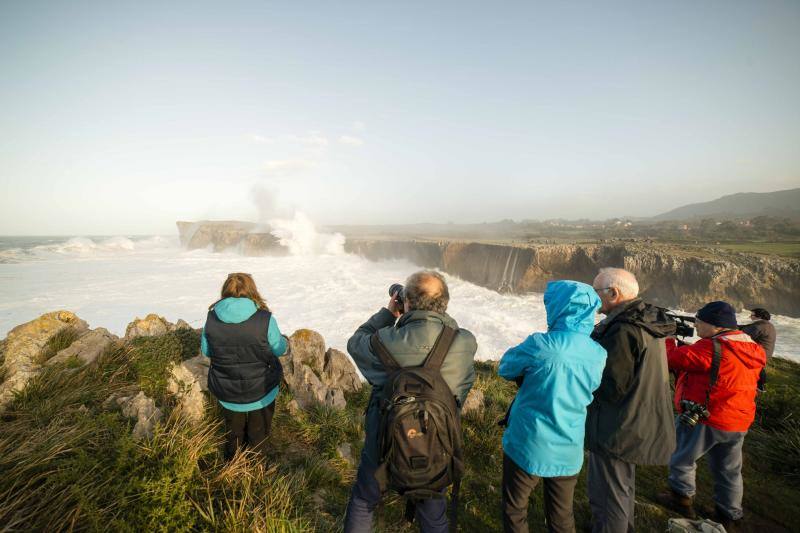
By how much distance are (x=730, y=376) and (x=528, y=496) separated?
219 cm

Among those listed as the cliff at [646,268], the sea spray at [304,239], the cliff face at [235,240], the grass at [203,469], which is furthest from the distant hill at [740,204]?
the grass at [203,469]

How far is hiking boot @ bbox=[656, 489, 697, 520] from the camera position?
9.96 ft

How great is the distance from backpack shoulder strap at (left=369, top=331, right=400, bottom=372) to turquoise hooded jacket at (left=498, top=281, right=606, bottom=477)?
0.88m

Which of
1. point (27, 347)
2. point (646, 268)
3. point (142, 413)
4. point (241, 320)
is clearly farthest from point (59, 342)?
point (646, 268)

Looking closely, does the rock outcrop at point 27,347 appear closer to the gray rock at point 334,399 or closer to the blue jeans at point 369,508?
the gray rock at point 334,399

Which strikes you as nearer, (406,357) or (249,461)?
(406,357)

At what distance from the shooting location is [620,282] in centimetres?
238

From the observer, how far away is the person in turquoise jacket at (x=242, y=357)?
8.77 feet

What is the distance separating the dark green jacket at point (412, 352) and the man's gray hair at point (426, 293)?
0.24 feet

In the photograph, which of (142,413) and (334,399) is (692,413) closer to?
(334,399)

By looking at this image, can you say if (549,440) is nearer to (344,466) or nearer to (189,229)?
(344,466)

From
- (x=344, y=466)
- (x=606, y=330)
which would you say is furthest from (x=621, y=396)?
(x=344, y=466)

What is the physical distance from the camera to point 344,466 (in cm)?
358

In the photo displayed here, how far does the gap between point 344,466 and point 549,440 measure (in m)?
2.53
